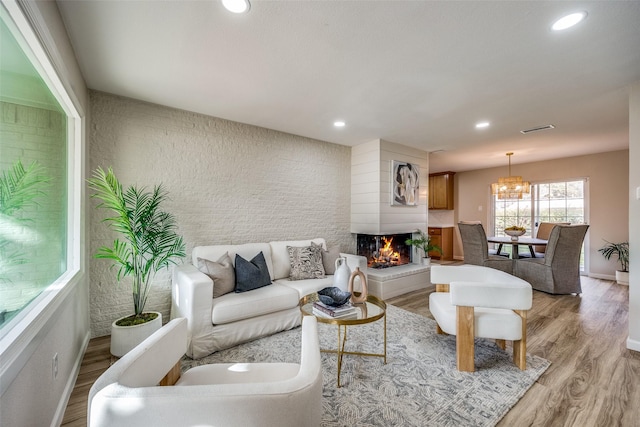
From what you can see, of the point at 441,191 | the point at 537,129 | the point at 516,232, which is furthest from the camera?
the point at 441,191

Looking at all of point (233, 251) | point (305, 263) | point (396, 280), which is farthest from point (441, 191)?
point (233, 251)

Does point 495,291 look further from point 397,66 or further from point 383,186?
point 383,186

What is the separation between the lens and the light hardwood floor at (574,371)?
156 centimetres

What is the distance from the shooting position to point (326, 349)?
230cm

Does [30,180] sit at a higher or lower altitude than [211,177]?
lower

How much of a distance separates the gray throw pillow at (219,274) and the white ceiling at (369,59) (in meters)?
1.67

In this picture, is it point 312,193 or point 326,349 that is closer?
point 326,349

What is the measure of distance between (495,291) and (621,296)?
366cm

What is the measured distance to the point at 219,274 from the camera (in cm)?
253

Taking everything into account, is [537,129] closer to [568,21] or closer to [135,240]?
[568,21]

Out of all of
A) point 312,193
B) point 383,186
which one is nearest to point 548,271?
point 383,186

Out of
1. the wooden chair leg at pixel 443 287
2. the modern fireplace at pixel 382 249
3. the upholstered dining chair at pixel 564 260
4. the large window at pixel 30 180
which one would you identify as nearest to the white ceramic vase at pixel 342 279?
the wooden chair leg at pixel 443 287

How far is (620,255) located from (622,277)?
15.8 inches

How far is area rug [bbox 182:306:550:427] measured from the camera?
1564mm
